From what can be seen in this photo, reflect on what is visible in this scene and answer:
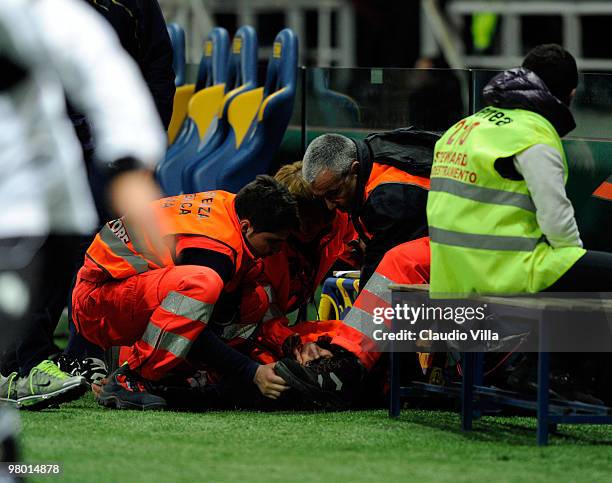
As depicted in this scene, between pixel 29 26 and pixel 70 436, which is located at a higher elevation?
pixel 29 26

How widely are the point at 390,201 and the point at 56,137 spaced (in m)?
2.51

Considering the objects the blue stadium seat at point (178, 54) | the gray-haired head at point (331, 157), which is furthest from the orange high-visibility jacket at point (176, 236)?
the blue stadium seat at point (178, 54)

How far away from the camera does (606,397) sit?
5000 mm

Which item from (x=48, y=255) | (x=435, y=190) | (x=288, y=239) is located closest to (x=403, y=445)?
(x=435, y=190)

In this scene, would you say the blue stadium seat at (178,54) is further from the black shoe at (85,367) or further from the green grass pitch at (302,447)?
the green grass pitch at (302,447)

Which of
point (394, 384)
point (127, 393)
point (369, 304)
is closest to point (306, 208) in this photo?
point (369, 304)

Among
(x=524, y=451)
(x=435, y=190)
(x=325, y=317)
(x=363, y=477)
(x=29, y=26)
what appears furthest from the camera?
(x=325, y=317)

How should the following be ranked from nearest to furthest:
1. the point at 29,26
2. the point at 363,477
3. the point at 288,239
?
the point at 29,26, the point at 363,477, the point at 288,239

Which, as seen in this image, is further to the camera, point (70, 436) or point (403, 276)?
point (403, 276)

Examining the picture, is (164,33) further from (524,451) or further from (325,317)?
(524,451)

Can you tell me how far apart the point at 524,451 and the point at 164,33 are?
2.39m

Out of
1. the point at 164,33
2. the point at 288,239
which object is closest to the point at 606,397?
the point at 288,239

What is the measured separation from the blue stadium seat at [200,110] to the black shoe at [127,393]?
119 inches

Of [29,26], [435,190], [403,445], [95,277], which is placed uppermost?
[29,26]
